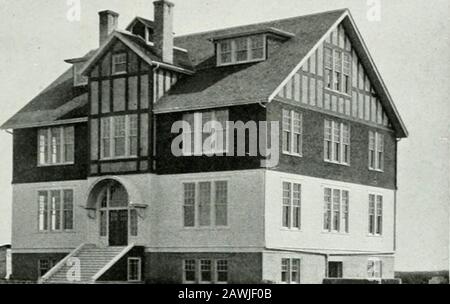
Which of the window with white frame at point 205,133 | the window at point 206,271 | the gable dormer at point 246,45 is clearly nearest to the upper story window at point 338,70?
the gable dormer at point 246,45

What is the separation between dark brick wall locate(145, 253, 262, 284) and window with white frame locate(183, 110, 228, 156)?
449 cm

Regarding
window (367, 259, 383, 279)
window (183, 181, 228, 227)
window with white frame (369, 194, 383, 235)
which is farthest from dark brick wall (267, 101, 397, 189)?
window (367, 259, 383, 279)

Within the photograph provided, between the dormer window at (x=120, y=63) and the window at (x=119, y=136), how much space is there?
212cm

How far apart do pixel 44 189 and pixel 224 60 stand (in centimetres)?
1151

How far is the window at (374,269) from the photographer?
49.0 meters

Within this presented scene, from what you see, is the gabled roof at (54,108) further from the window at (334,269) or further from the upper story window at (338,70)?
the window at (334,269)

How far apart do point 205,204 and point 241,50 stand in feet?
24.0

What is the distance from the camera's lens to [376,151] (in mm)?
50094

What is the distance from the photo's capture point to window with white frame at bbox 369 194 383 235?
49344mm

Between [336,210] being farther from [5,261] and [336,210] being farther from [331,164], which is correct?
[5,261]

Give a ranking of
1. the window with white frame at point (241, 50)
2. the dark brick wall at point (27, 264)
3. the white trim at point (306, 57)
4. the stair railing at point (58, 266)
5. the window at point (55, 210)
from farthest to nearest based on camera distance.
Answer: the dark brick wall at point (27, 264) < the window at point (55, 210) < the window with white frame at point (241, 50) < the stair railing at point (58, 266) < the white trim at point (306, 57)

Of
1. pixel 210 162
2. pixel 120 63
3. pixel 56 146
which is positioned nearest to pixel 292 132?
pixel 210 162
